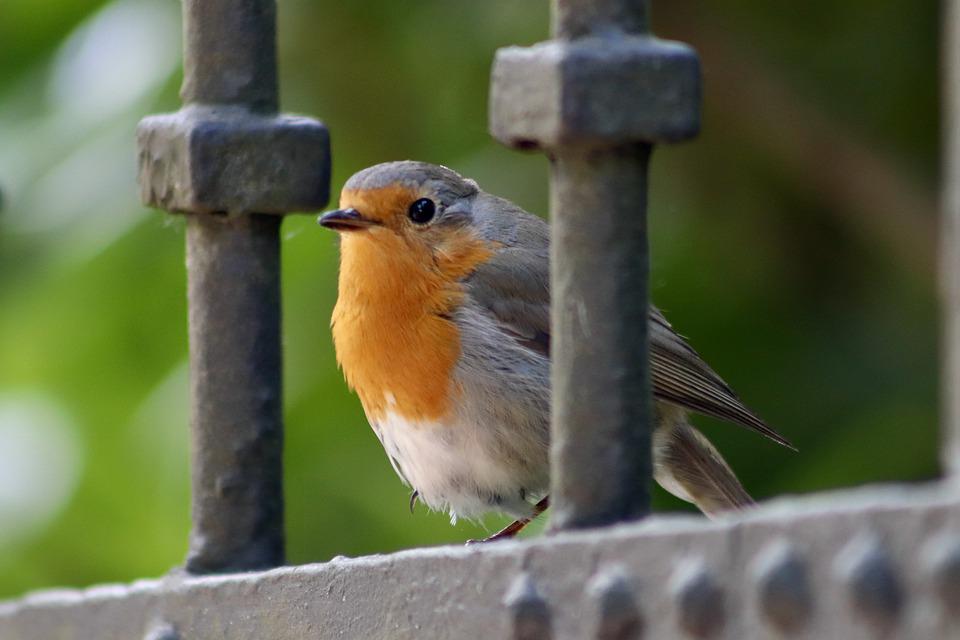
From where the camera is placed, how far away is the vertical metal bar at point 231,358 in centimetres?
187

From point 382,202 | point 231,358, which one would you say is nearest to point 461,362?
point 382,202

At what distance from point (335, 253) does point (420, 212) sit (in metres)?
1.03

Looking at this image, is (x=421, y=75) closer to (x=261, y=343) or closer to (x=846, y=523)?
(x=261, y=343)

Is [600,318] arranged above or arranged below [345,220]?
above

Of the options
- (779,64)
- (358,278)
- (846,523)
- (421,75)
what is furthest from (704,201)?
(846,523)

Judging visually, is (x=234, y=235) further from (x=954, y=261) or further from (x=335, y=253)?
(x=335, y=253)

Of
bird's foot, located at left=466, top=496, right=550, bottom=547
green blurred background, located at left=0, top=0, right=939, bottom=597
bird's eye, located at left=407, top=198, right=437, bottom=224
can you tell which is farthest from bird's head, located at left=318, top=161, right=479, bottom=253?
green blurred background, located at left=0, top=0, right=939, bottom=597

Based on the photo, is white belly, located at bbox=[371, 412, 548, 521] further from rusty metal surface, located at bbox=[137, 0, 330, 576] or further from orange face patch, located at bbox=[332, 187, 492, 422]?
rusty metal surface, located at bbox=[137, 0, 330, 576]

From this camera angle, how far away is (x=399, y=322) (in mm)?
2879

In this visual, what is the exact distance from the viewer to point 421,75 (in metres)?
4.27

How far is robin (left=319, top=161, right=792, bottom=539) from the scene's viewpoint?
2846 millimetres

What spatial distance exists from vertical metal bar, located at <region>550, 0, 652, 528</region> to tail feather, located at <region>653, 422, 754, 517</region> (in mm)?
1623

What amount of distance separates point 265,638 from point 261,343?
1.11 feet

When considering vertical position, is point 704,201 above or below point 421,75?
below
